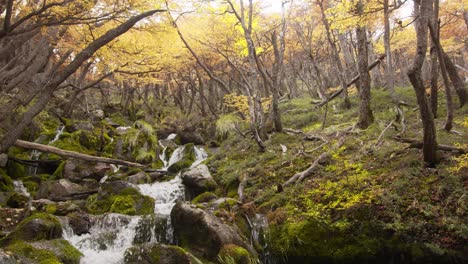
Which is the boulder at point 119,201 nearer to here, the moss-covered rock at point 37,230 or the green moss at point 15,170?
the moss-covered rock at point 37,230

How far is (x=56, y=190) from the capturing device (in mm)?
10430

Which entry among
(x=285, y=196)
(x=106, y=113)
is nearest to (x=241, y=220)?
(x=285, y=196)

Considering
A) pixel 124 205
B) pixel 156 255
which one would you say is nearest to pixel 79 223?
pixel 124 205

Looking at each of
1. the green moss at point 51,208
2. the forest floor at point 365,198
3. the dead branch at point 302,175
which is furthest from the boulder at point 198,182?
the green moss at point 51,208

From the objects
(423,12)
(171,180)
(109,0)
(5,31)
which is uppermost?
(109,0)

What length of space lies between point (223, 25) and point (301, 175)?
36.5 feet

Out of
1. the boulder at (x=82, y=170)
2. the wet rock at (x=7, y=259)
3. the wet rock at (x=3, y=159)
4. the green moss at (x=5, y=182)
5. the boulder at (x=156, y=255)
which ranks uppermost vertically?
the wet rock at (x=3, y=159)

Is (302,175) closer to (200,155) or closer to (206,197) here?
(206,197)

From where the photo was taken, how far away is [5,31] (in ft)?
18.3

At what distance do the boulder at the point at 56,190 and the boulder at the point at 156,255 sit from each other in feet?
18.3

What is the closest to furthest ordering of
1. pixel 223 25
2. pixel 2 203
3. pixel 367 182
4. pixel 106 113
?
pixel 367 182 → pixel 2 203 → pixel 223 25 → pixel 106 113

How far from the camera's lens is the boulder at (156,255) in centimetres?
567

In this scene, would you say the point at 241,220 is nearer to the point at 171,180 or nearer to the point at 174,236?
the point at 174,236

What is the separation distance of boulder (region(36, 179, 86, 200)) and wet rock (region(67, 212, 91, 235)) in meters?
2.63
